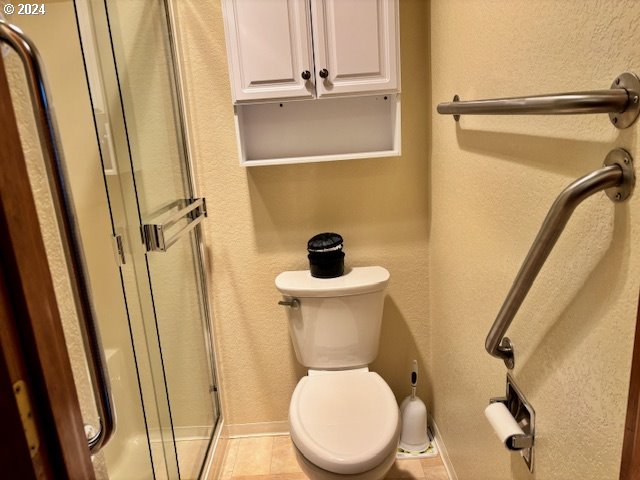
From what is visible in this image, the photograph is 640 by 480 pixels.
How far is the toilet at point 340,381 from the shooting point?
1285mm

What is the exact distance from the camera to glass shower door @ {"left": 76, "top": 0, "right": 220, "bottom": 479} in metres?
1.18

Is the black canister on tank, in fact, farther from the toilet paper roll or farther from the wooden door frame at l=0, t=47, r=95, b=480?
the wooden door frame at l=0, t=47, r=95, b=480

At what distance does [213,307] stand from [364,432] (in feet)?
2.83

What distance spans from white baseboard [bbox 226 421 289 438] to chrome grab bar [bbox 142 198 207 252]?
A: 0.97 m

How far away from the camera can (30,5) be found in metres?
1.18

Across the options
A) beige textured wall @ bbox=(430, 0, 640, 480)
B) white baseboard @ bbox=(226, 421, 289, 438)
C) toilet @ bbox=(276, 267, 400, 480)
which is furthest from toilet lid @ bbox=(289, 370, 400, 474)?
white baseboard @ bbox=(226, 421, 289, 438)

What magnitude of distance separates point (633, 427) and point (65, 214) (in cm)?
77

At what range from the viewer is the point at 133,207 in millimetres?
1257

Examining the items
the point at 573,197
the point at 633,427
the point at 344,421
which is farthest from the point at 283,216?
the point at 633,427

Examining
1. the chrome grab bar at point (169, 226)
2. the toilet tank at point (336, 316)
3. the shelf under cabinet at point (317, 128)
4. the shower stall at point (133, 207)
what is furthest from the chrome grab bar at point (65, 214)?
the shelf under cabinet at point (317, 128)

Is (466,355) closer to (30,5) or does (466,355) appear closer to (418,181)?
(418,181)

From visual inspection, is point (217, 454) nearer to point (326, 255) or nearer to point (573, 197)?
point (326, 255)

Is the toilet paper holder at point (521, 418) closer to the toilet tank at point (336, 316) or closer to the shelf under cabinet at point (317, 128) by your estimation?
the toilet tank at point (336, 316)

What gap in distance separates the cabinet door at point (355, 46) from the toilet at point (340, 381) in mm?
705
